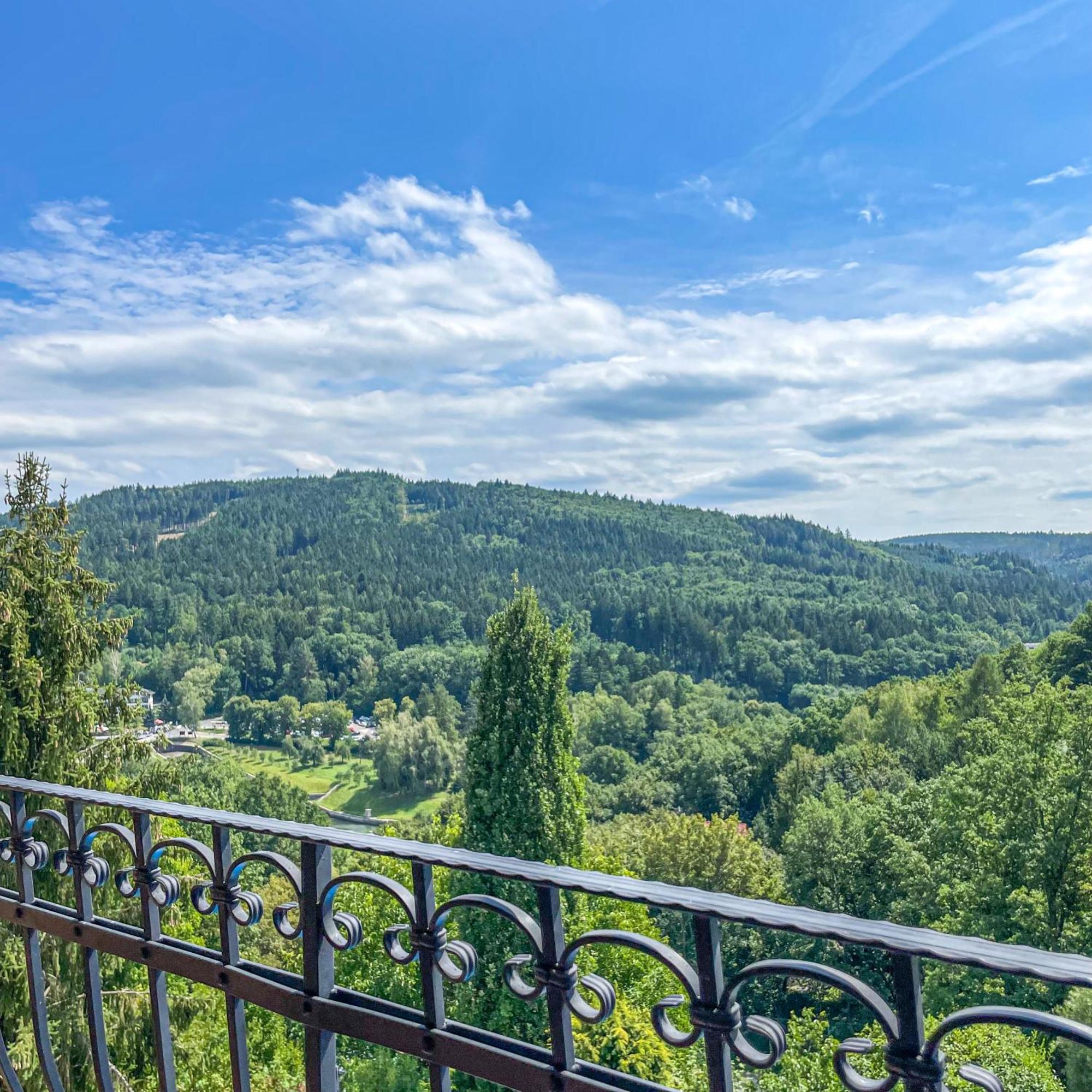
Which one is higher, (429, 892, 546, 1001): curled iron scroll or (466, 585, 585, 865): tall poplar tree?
(429, 892, 546, 1001): curled iron scroll

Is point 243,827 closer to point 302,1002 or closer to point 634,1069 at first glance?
point 302,1002

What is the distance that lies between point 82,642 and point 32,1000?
6447mm

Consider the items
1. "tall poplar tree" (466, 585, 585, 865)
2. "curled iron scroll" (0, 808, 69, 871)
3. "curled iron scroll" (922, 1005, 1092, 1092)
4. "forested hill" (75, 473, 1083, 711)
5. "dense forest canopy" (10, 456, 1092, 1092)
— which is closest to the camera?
"curled iron scroll" (922, 1005, 1092, 1092)

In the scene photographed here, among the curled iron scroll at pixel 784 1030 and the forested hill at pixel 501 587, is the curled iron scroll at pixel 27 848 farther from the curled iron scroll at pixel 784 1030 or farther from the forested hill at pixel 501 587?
the forested hill at pixel 501 587

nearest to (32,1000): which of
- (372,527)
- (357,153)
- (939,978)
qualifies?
(357,153)

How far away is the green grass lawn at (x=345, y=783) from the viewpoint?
6056 cm

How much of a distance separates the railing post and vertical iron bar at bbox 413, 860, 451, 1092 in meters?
0.73

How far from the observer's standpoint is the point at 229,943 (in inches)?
68.8

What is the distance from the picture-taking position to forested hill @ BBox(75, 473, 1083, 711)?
92250mm

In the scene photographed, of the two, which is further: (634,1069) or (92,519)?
(92,519)

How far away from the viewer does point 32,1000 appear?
7.54 feet

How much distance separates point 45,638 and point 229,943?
729cm

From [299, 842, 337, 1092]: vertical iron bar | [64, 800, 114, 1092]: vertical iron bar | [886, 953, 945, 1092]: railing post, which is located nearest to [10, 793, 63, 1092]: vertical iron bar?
[64, 800, 114, 1092]: vertical iron bar

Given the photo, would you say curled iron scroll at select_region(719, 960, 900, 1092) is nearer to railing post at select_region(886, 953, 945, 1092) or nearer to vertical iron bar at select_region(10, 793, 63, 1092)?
railing post at select_region(886, 953, 945, 1092)
